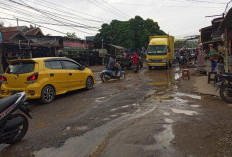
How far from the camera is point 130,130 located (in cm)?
480

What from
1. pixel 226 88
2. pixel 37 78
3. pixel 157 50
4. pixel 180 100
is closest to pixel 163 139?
pixel 180 100

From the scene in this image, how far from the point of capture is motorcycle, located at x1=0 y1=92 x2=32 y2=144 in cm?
417

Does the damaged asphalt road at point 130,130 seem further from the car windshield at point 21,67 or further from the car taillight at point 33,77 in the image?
the car windshield at point 21,67

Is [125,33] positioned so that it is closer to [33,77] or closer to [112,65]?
[112,65]

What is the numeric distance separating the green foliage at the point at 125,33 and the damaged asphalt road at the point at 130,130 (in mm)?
35630

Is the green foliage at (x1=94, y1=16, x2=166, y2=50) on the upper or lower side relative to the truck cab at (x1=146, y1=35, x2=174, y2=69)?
upper

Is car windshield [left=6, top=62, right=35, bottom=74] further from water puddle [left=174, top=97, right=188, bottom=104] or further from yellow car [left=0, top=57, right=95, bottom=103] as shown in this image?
water puddle [left=174, top=97, right=188, bottom=104]

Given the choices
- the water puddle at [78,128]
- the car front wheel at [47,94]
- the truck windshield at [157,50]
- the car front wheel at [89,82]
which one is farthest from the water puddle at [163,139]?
the truck windshield at [157,50]

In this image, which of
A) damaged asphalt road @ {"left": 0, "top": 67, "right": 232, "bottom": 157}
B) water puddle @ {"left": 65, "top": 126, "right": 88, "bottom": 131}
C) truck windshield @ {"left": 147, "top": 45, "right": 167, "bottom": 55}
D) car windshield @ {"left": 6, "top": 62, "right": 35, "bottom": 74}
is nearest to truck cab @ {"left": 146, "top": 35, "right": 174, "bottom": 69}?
truck windshield @ {"left": 147, "top": 45, "right": 167, "bottom": 55}

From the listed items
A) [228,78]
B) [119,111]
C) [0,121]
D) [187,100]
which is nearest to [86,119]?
[119,111]

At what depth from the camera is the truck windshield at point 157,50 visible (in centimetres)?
2083

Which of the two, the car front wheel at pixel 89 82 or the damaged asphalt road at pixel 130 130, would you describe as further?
the car front wheel at pixel 89 82

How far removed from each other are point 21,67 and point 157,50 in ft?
49.3

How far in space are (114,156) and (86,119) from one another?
2.33 m
